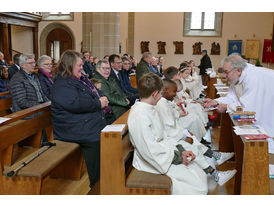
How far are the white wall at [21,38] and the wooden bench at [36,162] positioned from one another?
15293mm

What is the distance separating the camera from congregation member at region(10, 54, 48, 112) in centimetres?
401

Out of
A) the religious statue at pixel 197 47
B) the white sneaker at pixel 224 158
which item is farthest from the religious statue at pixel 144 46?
the white sneaker at pixel 224 158

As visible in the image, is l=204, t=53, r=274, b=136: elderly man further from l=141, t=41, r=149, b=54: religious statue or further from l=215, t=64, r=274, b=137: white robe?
l=141, t=41, r=149, b=54: religious statue

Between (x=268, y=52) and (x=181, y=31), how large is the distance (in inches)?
204

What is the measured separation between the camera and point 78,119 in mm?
3262

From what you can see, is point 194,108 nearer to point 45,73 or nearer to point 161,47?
point 45,73

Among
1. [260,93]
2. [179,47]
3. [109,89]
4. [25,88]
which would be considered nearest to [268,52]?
[179,47]

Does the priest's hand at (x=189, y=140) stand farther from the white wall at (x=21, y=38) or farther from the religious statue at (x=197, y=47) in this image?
the white wall at (x=21, y=38)

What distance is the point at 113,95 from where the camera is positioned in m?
4.17

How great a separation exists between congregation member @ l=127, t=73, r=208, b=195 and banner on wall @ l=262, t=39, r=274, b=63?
52.1ft

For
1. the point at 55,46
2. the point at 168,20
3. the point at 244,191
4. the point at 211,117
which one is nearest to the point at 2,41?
the point at 55,46

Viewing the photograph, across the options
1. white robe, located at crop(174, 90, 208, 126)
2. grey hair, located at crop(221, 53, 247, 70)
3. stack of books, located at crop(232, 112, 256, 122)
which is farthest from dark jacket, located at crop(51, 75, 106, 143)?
white robe, located at crop(174, 90, 208, 126)

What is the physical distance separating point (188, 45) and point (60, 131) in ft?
52.8

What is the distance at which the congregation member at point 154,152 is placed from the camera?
2660mm
